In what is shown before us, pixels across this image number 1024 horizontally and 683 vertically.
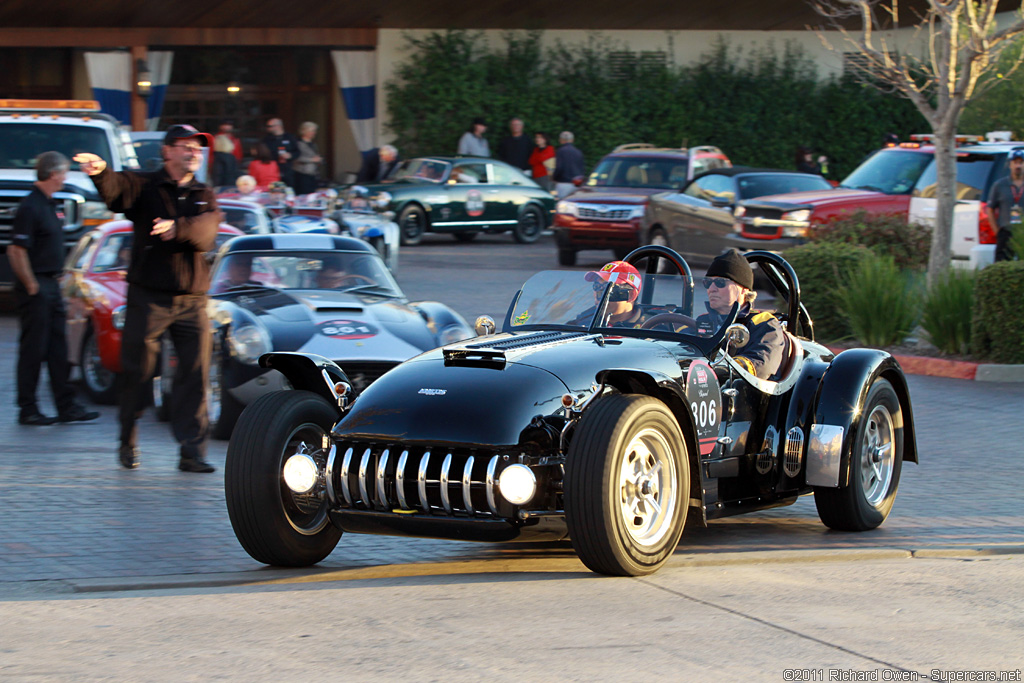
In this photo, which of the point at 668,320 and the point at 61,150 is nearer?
the point at 668,320

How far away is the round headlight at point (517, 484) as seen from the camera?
218 inches

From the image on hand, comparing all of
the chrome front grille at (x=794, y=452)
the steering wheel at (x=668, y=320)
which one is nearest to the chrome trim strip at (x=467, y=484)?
the steering wheel at (x=668, y=320)

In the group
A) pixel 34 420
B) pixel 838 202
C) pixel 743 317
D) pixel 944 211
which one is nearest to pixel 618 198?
pixel 838 202

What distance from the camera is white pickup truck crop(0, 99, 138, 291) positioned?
16125 mm

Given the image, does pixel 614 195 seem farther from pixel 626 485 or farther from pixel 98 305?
pixel 626 485

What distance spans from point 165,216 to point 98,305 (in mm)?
3019

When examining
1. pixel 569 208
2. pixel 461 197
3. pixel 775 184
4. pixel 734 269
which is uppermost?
pixel 775 184

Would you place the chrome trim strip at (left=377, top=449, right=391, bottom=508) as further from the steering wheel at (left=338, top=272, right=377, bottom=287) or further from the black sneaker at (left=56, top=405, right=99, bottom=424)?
the steering wheel at (left=338, top=272, right=377, bottom=287)

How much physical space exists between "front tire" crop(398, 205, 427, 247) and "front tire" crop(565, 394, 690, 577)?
18.7 meters

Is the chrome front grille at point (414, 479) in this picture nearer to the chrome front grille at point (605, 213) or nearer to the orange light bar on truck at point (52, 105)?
the orange light bar on truck at point (52, 105)

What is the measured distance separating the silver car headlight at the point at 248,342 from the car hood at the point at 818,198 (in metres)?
9.60

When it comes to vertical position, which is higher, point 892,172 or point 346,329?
point 892,172

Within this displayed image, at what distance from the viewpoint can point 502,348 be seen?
639cm

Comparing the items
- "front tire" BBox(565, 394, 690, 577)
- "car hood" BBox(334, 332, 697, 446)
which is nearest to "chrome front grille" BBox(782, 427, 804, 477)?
"car hood" BBox(334, 332, 697, 446)
